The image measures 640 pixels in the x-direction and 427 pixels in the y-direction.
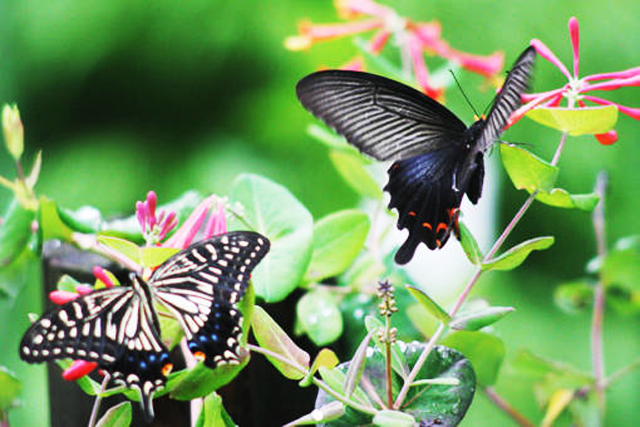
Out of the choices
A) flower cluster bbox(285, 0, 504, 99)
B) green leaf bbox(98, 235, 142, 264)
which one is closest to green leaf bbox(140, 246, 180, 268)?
green leaf bbox(98, 235, 142, 264)

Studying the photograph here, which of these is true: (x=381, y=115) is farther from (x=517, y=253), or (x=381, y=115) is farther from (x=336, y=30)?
(x=336, y=30)

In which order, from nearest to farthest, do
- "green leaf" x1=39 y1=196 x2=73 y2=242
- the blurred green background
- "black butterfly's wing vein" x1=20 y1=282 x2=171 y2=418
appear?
"black butterfly's wing vein" x1=20 y1=282 x2=171 y2=418 → "green leaf" x1=39 y1=196 x2=73 y2=242 → the blurred green background

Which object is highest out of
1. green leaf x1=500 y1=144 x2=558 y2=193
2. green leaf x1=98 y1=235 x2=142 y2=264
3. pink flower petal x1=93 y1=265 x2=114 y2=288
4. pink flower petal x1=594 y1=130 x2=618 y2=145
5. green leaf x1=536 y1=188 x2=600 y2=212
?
pink flower petal x1=594 y1=130 x2=618 y2=145

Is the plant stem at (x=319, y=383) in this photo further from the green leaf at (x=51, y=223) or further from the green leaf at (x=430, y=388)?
the green leaf at (x=51, y=223)

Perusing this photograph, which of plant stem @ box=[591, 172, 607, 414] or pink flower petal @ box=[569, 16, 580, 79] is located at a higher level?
pink flower petal @ box=[569, 16, 580, 79]

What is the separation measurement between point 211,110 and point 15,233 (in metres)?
0.60

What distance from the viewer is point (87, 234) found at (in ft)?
1.20

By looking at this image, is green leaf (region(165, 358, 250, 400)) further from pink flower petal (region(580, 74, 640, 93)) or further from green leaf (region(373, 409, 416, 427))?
pink flower petal (region(580, 74, 640, 93))

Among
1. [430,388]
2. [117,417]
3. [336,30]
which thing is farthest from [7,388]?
[336,30]

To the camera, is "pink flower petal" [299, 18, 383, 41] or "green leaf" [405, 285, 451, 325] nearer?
"green leaf" [405, 285, 451, 325]

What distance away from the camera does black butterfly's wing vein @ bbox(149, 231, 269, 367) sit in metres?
0.23

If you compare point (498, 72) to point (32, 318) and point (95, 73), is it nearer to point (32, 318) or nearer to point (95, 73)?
point (32, 318)

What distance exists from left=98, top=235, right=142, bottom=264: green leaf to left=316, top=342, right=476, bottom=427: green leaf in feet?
0.27

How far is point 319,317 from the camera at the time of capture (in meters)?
0.36
